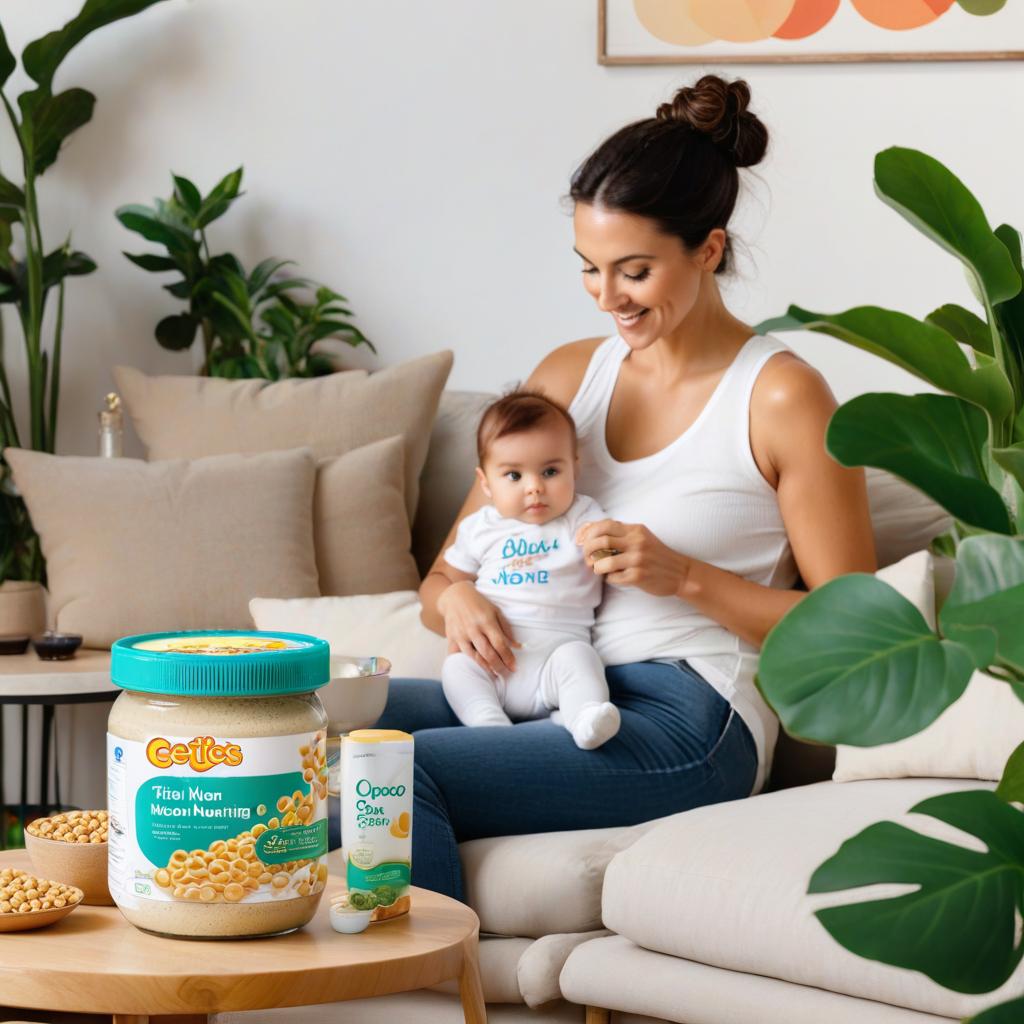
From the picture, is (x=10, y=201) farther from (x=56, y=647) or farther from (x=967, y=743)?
(x=967, y=743)

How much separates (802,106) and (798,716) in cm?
235

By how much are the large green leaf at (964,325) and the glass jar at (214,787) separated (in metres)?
0.49

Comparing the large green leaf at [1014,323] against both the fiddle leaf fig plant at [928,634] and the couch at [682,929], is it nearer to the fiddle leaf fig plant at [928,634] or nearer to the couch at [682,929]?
the fiddle leaf fig plant at [928,634]

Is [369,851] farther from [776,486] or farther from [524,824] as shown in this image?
[776,486]

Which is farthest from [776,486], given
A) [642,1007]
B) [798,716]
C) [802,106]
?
[798,716]

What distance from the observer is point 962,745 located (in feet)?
5.83

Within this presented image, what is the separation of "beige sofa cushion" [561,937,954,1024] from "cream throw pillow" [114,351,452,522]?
1.16 metres

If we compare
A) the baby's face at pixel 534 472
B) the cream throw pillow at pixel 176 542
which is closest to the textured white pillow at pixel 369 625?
the cream throw pillow at pixel 176 542

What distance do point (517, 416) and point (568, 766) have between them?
1.66ft

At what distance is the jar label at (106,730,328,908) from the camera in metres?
0.98

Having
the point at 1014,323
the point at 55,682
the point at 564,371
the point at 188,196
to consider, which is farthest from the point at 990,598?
the point at 188,196

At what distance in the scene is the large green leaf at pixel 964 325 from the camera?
85 centimetres

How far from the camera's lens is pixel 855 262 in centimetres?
271

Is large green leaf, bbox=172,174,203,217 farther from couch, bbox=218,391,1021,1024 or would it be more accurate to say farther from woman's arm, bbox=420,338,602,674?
couch, bbox=218,391,1021,1024
